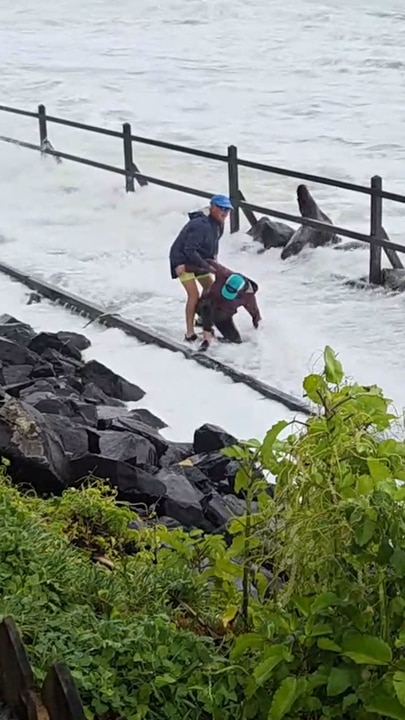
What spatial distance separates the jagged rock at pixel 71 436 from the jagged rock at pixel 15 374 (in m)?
1.66

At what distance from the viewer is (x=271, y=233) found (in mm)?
14875

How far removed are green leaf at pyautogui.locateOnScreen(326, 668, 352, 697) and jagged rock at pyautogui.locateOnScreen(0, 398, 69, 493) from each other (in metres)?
2.81

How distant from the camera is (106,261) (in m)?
14.7

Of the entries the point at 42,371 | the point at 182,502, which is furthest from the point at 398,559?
the point at 42,371

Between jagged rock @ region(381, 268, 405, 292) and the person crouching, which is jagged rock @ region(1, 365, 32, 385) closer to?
the person crouching

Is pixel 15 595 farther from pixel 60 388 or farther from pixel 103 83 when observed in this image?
pixel 103 83

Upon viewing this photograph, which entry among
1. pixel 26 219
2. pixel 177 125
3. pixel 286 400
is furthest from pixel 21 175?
pixel 286 400

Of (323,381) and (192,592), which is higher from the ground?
(323,381)

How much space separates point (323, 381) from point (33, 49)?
143ft

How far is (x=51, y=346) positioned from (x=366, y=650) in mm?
7512

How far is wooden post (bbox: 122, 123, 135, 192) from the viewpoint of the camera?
17130mm

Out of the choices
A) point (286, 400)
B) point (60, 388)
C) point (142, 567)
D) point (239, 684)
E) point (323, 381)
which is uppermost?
point (323, 381)

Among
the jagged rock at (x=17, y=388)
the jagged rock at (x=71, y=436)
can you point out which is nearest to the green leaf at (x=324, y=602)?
the jagged rock at (x=71, y=436)

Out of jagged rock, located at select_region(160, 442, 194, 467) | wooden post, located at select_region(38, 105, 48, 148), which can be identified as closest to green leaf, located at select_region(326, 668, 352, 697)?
jagged rock, located at select_region(160, 442, 194, 467)
